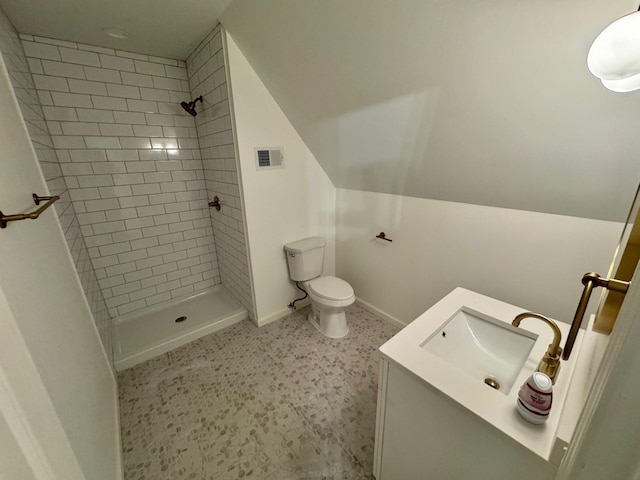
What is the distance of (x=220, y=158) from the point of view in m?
1.99

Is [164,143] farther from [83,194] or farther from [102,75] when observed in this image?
[83,194]

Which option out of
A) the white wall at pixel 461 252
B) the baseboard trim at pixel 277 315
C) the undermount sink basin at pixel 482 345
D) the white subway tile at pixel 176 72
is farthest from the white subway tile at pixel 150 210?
the undermount sink basin at pixel 482 345

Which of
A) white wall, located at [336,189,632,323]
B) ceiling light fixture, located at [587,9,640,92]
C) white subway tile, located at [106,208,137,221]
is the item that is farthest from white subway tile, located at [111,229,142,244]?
ceiling light fixture, located at [587,9,640,92]

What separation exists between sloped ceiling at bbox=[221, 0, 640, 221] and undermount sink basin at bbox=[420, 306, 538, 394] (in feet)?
2.14

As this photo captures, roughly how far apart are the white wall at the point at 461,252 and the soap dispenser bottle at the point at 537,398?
0.89 m

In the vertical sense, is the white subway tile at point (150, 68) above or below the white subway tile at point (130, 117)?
above

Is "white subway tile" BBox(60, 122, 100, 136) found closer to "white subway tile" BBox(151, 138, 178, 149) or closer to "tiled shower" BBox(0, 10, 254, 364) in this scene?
"tiled shower" BBox(0, 10, 254, 364)

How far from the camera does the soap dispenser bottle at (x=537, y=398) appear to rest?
660 millimetres

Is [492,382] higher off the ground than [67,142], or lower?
lower

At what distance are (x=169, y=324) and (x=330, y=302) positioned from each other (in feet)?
4.56

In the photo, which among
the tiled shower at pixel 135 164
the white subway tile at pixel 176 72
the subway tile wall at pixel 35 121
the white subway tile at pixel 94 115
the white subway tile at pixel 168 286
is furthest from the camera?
the white subway tile at pixel 168 286

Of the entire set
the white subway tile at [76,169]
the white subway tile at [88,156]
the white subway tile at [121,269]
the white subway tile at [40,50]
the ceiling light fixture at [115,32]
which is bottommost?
the white subway tile at [121,269]

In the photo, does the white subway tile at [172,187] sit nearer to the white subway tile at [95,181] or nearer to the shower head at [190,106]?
the white subway tile at [95,181]

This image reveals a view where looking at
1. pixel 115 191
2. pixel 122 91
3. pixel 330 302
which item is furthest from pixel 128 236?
pixel 330 302
